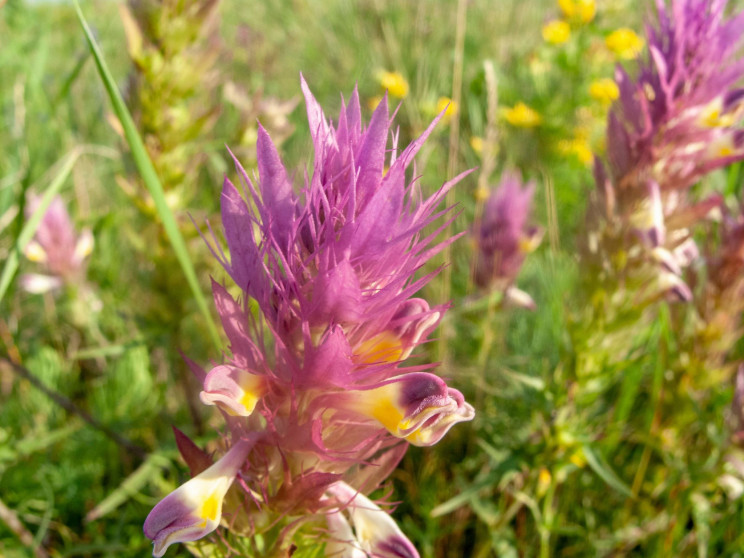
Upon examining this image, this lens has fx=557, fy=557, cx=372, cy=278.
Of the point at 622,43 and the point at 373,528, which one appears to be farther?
the point at 622,43

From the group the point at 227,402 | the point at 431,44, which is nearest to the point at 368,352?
the point at 227,402

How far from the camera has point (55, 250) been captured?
7.43 ft

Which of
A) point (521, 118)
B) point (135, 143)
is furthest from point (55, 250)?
point (521, 118)

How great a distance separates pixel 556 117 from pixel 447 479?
8.92 ft

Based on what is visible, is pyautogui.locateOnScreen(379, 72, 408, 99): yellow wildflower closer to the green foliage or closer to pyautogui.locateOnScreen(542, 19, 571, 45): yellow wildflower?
the green foliage

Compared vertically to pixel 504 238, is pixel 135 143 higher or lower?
higher

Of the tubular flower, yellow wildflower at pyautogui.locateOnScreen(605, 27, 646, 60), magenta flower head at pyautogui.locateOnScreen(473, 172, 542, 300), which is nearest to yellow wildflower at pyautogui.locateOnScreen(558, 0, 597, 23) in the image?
yellow wildflower at pyautogui.locateOnScreen(605, 27, 646, 60)

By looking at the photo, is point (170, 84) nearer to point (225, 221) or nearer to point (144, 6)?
point (144, 6)

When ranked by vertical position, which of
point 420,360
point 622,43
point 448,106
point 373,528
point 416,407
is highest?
point 448,106

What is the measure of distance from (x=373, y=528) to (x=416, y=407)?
0.25m

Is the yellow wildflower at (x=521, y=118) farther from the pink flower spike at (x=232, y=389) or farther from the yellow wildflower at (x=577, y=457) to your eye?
the pink flower spike at (x=232, y=389)

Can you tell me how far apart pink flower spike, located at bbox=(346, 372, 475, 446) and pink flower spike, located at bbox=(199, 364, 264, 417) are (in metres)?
0.13

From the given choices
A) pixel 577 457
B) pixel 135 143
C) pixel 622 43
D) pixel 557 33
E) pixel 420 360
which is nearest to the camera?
pixel 135 143

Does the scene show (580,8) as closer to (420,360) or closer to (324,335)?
(420,360)
